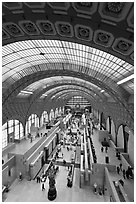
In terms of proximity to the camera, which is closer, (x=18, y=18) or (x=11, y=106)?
(x=18, y=18)

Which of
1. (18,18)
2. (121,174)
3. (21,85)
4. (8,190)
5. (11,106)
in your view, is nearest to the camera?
(18,18)

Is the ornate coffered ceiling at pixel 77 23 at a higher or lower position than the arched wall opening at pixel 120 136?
higher

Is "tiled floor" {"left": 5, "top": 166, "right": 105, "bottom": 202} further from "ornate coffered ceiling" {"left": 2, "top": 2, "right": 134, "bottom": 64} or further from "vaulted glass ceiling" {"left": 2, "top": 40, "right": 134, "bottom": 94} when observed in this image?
"ornate coffered ceiling" {"left": 2, "top": 2, "right": 134, "bottom": 64}

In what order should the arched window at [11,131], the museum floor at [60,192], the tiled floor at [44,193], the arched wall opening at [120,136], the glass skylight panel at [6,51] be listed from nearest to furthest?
the glass skylight panel at [6,51], the museum floor at [60,192], the tiled floor at [44,193], the arched wall opening at [120,136], the arched window at [11,131]

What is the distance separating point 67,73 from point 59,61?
329cm

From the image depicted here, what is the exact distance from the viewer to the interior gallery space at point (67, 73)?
804 cm

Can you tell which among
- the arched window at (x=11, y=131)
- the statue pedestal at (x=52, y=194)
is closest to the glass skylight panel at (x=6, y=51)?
the arched window at (x=11, y=131)

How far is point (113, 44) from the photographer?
9.29 meters

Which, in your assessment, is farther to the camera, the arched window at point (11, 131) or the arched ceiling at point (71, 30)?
the arched window at point (11, 131)

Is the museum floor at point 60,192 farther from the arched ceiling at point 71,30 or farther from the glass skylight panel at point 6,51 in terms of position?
the glass skylight panel at point 6,51

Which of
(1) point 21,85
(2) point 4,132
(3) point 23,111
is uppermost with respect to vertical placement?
(1) point 21,85

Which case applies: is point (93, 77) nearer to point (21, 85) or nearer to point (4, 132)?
point (21, 85)

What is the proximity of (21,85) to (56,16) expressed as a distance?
1836 cm

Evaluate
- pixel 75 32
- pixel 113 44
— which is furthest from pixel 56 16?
pixel 113 44
